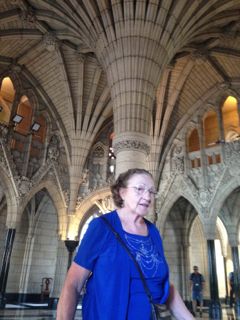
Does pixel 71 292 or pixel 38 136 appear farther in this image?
pixel 38 136

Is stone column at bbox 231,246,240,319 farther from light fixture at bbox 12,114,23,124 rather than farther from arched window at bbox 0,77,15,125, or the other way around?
arched window at bbox 0,77,15,125

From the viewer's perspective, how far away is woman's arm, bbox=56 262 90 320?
1530 mm

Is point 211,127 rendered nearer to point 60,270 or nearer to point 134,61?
point 60,270

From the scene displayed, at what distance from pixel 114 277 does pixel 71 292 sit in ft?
0.77

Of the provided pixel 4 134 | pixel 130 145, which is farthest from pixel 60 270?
pixel 130 145

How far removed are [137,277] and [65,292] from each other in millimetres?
380

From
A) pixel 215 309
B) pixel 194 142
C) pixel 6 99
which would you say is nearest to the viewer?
pixel 215 309

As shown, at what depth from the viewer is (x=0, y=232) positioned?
58.3ft

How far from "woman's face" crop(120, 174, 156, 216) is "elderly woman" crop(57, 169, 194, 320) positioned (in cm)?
13

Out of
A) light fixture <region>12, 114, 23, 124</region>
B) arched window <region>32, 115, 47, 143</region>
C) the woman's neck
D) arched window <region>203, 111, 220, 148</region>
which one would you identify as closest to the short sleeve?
the woman's neck

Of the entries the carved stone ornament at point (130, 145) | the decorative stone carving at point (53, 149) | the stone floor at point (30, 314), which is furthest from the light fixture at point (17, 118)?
the carved stone ornament at point (130, 145)

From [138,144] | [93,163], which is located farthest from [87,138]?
[138,144]

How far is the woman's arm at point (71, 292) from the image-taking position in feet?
5.02

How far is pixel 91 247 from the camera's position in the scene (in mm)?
1623
